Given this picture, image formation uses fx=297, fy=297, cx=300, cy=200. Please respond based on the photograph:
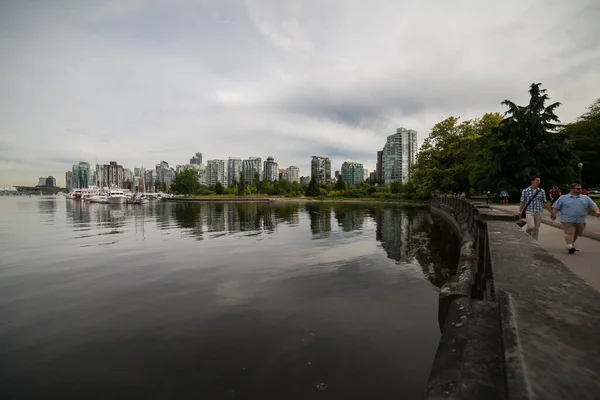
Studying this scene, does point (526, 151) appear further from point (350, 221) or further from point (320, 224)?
point (320, 224)

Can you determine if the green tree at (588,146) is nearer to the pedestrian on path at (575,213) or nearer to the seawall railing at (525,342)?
the pedestrian on path at (575,213)

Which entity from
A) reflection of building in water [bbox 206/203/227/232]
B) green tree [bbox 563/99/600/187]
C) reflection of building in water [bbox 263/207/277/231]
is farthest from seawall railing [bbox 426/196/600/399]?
green tree [bbox 563/99/600/187]

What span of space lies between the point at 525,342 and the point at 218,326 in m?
6.55

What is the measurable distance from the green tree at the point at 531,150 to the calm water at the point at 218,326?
79.0 feet

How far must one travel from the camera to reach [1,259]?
14.2 m

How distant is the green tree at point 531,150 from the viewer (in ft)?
104

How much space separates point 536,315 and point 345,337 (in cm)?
472

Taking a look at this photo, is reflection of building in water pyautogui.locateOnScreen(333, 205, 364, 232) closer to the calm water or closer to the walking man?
the calm water

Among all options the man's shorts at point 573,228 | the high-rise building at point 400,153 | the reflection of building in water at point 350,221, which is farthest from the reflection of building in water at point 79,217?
the high-rise building at point 400,153

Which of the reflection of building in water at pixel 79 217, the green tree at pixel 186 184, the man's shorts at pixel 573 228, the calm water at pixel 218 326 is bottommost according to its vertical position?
the reflection of building in water at pixel 79 217

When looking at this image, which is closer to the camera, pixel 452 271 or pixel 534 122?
pixel 452 271

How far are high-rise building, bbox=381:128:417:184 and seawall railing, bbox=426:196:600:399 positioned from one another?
171899 millimetres

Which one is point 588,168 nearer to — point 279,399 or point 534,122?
point 534,122

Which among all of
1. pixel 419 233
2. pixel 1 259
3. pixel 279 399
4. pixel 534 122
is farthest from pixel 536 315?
pixel 534 122
